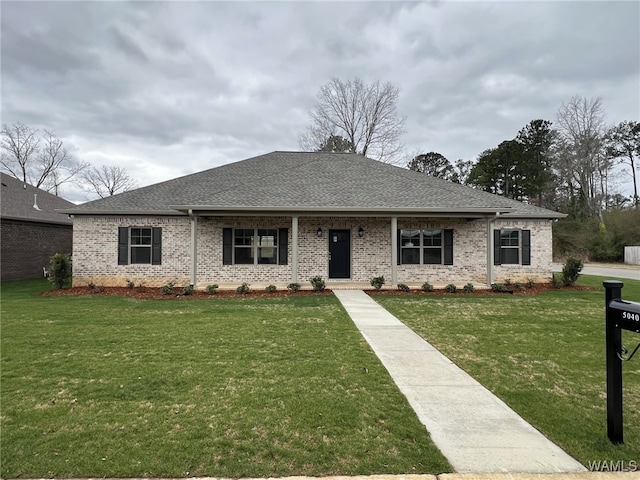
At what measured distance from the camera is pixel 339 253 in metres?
12.9

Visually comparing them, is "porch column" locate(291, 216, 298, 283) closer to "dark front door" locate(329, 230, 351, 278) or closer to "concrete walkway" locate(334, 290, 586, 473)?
"dark front door" locate(329, 230, 351, 278)

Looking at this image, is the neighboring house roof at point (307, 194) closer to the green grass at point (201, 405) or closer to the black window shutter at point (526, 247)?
the black window shutter at point (526, 247)

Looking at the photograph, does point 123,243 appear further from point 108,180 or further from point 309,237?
point 108,180

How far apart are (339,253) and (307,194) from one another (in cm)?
256

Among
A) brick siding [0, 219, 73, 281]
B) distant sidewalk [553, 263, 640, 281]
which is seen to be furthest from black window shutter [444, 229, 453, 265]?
brick siding [0, 219, 73, 281]

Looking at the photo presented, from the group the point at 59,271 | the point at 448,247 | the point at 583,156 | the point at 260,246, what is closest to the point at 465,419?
the point at 260,246

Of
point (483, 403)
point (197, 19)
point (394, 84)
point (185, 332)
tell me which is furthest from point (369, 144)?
point (483, 403)

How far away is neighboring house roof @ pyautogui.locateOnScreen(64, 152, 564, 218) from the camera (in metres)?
11.2

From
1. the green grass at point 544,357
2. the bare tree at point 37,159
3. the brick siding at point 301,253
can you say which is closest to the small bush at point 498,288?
the brick siding at point 301,253

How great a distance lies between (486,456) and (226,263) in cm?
1101

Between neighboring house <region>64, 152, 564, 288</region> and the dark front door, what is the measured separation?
0.04 m

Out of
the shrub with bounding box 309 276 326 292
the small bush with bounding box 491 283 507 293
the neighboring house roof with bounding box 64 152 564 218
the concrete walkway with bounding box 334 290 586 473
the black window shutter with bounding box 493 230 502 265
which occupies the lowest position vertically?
the concrete walkway with bounding box 334 290 586 473

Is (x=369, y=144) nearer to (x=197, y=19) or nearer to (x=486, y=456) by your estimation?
(x=197, y=19)

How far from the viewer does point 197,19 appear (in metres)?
11.1
